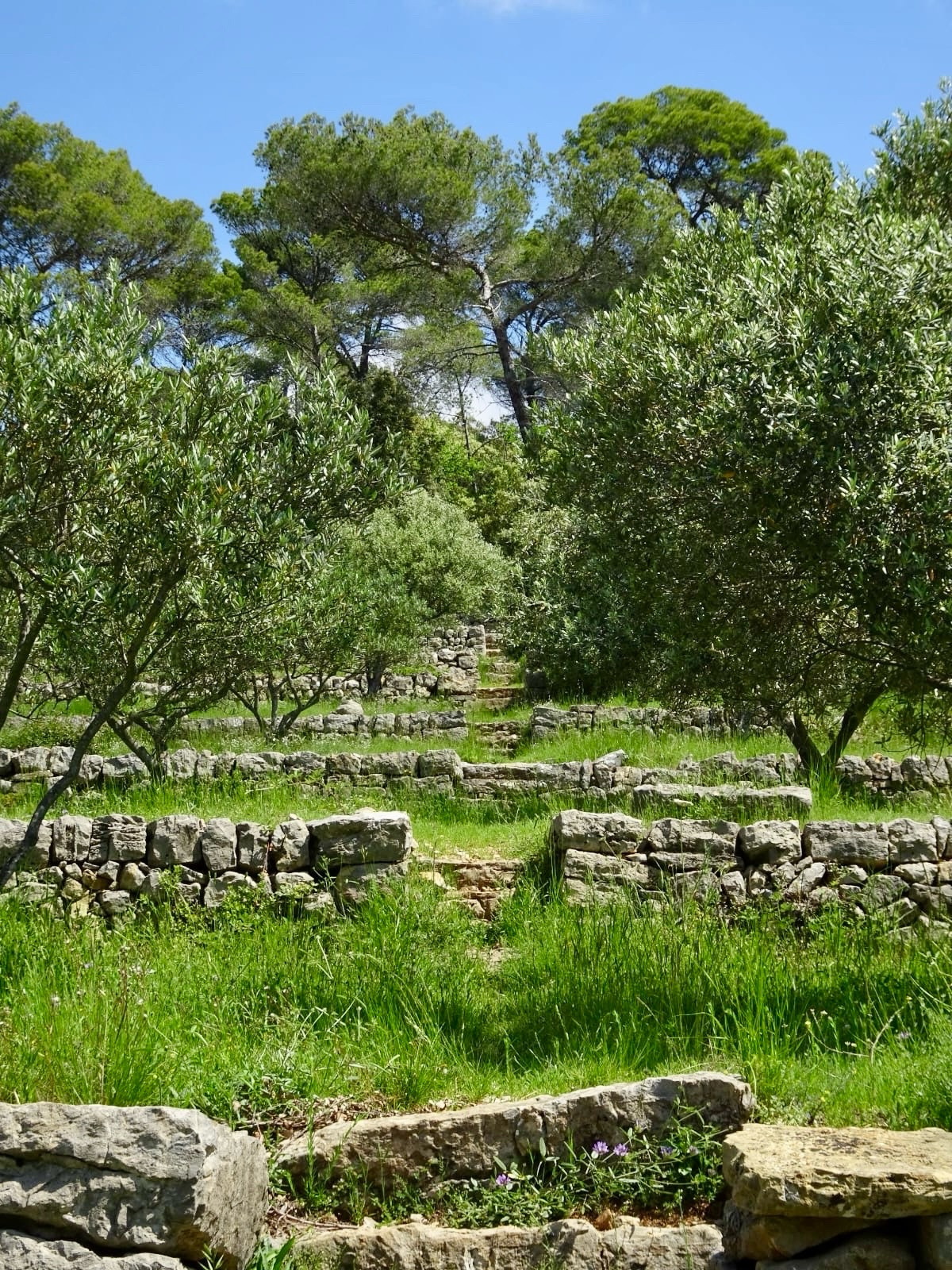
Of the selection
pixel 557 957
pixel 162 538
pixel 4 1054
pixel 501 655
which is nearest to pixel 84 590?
pixel 162 538

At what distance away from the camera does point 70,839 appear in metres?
9.06

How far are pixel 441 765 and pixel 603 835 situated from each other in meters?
5.29

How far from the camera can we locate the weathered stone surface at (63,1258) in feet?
12.8

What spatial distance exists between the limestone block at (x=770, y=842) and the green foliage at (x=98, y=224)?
3125 cm

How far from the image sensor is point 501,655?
30.5m

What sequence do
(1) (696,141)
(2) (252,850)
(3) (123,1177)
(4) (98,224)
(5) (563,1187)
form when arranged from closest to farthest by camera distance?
(3) (123,1177), (5) (563,1187), (2) (252,850), (4) (98,224), (1) (696,141)

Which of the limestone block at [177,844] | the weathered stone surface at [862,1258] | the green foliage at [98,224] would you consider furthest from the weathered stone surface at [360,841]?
the green foliage at [98,224]

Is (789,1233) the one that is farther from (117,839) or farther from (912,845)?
(117,839)

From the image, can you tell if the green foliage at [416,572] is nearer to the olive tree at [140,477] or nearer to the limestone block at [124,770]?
the limestone block at [124,770]

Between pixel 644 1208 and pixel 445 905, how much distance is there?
12.7 feet

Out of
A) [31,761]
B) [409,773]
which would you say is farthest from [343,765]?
[31,761]

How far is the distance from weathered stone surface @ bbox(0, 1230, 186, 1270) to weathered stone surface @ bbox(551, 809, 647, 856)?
564 centimetres

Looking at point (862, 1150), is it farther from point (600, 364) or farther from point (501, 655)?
point (501, 655)

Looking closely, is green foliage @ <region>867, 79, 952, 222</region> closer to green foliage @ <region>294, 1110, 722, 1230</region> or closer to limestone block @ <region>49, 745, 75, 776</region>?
green foliage @ <region>294, 1110, 722, 1230</region>
